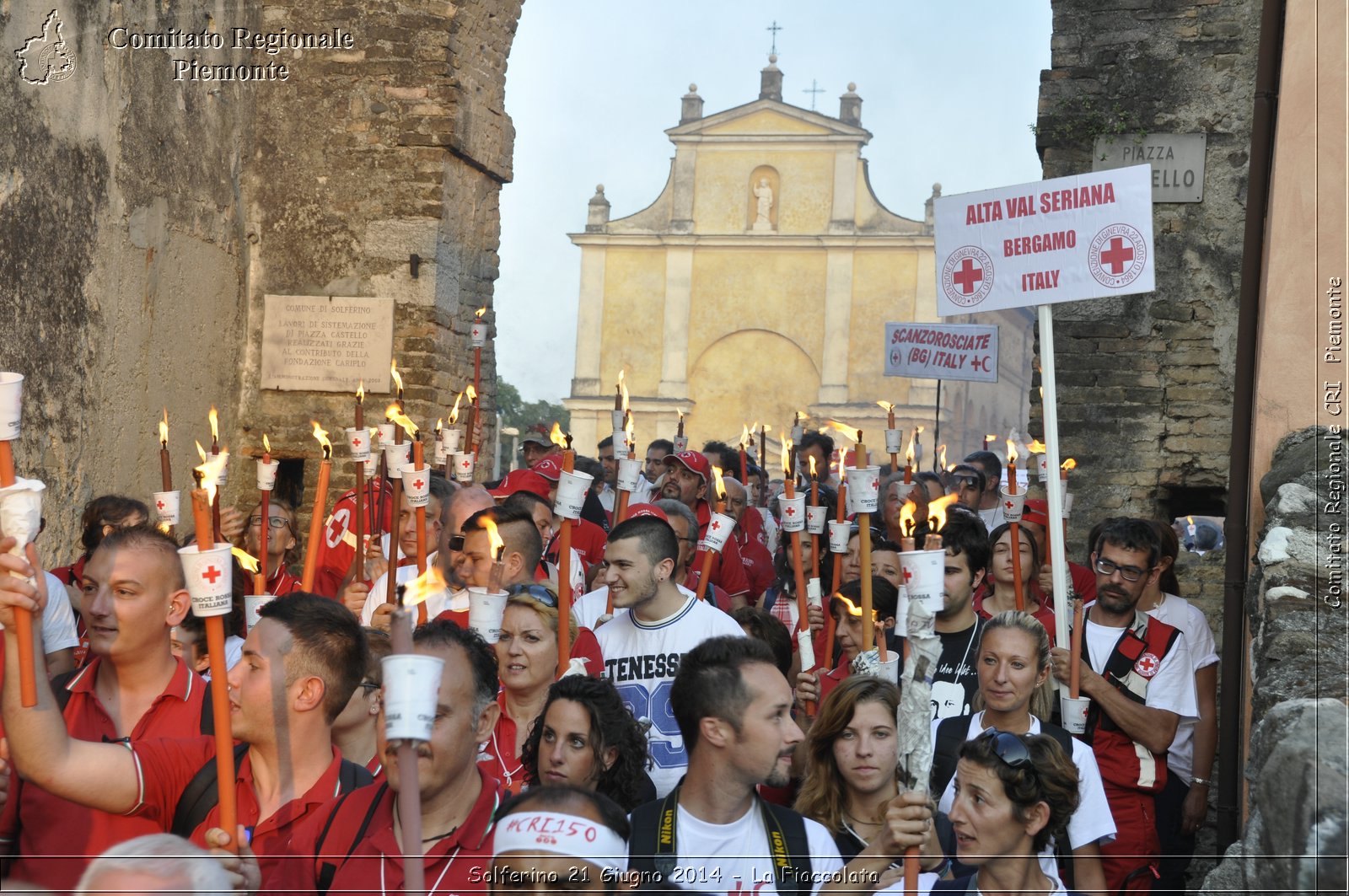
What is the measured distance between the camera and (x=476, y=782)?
326 centimetres

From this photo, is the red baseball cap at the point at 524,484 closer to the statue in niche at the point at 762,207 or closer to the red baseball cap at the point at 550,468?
the red baseball cap at the point at 550,468

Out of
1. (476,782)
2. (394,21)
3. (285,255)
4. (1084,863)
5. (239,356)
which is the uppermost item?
(394,21)

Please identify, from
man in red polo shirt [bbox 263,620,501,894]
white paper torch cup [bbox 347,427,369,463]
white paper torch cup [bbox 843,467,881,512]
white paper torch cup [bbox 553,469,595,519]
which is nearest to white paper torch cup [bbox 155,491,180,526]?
white paper torch cup [bbox 347,427,369,463]

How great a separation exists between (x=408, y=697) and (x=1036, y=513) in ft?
16.7

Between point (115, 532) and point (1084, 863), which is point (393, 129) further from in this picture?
point (1084, 863)

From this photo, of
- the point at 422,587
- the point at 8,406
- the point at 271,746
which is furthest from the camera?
the point at 271,746

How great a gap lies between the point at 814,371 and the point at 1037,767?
144 ft

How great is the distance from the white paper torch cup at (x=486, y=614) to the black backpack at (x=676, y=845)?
0.62 meters

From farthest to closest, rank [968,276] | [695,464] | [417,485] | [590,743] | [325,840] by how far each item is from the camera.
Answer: [695,464]
[968,276]
[417,485]
[590,743]
[325,840]

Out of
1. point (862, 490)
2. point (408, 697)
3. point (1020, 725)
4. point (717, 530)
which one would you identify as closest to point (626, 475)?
point (717, 530)

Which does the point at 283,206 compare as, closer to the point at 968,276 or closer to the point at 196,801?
the point at 968,276

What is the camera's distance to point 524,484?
8.05 meters

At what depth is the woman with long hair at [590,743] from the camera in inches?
154

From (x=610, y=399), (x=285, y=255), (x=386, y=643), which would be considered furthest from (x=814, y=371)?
(x=386, y=643)
